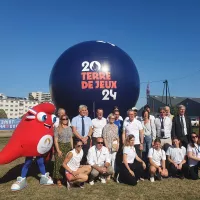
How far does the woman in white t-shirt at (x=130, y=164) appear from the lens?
615 cm

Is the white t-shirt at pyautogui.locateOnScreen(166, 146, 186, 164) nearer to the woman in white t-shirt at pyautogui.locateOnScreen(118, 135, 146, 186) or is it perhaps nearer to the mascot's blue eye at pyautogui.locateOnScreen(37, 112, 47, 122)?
the woman in white t-shirt at pyautogui.locateOnScreen(118, 135, 146, 186)

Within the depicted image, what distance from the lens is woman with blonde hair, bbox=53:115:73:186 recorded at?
6027 mm

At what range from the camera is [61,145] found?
20.1 feet

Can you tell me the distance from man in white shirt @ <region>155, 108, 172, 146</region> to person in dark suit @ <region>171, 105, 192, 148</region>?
14 cm

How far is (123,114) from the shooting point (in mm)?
9852

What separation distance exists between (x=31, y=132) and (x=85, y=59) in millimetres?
4142

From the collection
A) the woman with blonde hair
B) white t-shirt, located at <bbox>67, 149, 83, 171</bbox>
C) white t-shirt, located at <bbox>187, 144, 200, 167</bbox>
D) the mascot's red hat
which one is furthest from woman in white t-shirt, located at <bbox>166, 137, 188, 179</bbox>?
the mascot's red hat

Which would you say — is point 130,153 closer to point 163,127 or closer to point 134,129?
point 134,129

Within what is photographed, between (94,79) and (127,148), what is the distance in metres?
3.33

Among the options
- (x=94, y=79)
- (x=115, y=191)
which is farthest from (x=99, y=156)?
(x=94, y=79)

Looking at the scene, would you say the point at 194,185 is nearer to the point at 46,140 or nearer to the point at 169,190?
the point at 169,190

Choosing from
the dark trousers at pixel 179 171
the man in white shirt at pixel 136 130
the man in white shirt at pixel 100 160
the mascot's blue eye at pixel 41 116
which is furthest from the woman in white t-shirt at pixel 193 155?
the mascot's blue eye at pixel 41 116

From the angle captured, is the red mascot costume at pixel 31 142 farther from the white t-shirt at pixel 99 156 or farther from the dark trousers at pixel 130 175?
the dark trousers at pixel 130 175

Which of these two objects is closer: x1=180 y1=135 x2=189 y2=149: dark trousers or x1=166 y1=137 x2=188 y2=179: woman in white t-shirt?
x1=166 y1=137 x2=188 y2=179: woman in white t-shirt
